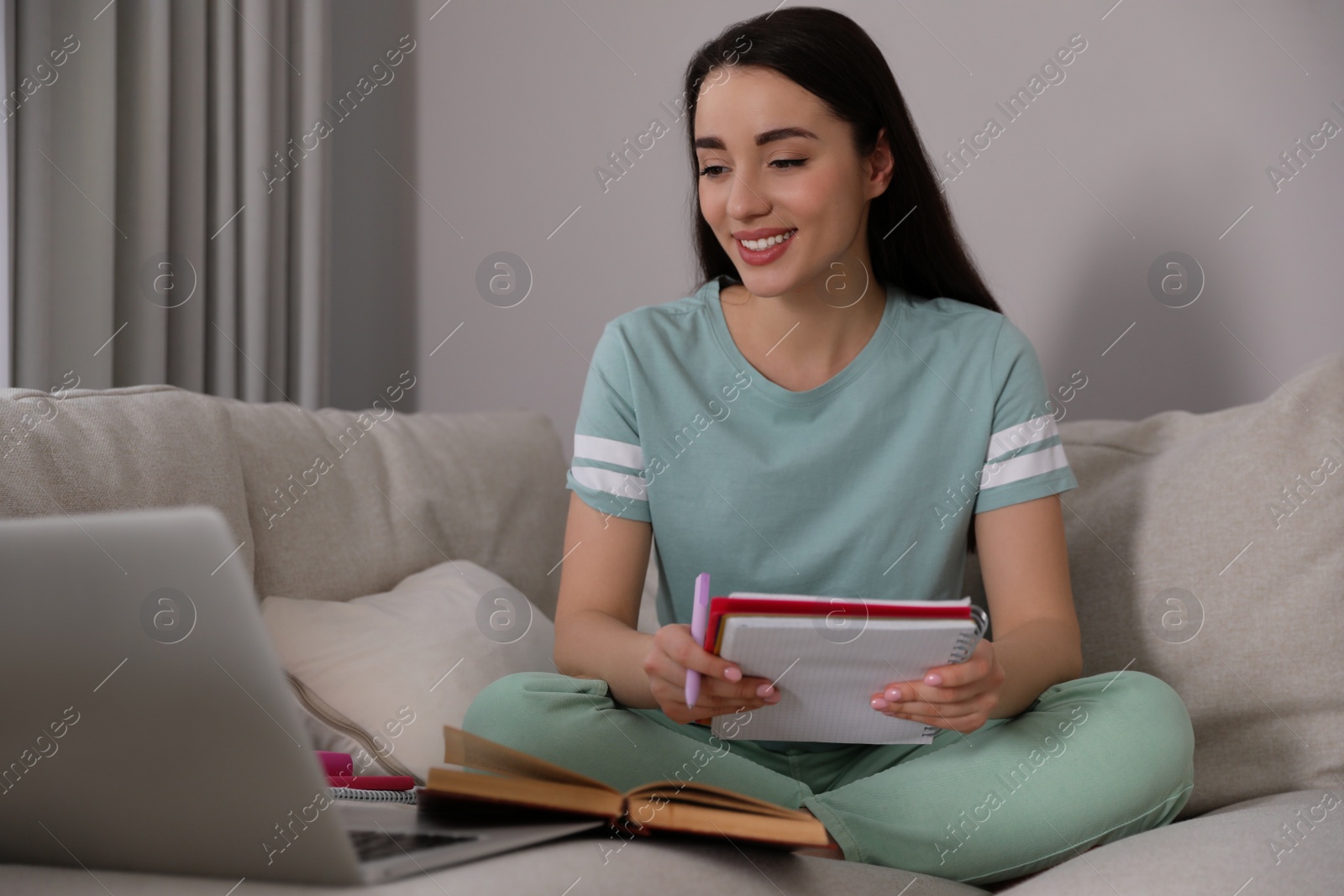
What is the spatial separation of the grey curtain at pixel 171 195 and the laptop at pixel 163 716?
46.7 inches

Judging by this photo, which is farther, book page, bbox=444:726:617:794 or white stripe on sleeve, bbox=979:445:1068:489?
white stripe on sleeve, bbox=979:445:1068:489

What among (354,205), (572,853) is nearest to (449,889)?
(572,853)

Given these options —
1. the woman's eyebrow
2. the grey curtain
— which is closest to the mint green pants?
the woman's eyebrow

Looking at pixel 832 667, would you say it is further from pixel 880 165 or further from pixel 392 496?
pixel 392 496

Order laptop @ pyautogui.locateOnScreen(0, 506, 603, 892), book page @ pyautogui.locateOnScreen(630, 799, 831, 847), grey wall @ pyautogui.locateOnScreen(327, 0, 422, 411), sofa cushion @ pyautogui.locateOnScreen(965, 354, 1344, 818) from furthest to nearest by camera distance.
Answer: grey wall @ pyautogui.locateOnScreen(327, 0, 422, 411) < sofa cushion @ pyautogui.locateOnScreen(965, 354, 1344, 818) < book page @ pyautogui.locateOnScreen(630, 799, 831, 847) < laptop @ pyautogui.locateOnScreen(0, 506, 603, 892)

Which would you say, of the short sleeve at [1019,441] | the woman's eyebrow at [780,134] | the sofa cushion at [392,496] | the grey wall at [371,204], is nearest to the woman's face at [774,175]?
the woman's eyebrow at [780,134]

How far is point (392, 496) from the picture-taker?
1.60 m

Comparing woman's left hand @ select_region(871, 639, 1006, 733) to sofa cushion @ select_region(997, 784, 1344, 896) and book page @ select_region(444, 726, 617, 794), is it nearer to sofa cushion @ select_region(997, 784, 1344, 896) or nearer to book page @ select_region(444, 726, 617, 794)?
sofa cushion @ select_region(997, 784, 1344, 896)

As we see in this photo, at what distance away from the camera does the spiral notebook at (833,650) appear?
82 centimetres

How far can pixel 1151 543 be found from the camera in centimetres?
133

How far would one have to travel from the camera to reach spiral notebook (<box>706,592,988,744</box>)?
0.82 m

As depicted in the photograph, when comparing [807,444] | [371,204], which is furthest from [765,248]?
[371,204]

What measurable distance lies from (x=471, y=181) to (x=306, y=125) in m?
0.35

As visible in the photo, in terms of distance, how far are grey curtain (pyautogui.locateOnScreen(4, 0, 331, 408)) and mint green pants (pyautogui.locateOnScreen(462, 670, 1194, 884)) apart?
1076 mm
